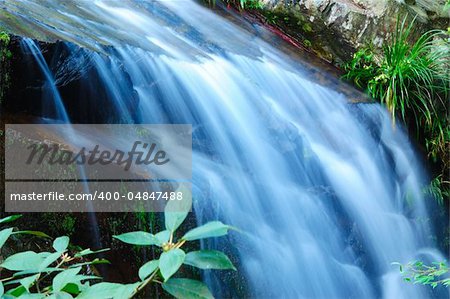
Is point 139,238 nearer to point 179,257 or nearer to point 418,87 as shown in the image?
point 179,257

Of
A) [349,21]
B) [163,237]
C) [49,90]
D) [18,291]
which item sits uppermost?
[349,21]

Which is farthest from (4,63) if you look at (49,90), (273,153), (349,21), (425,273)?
(349,21)

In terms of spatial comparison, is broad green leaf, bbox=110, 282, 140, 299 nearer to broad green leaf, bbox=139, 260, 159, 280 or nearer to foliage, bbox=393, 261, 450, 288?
broad green leaf, bbox=139, 260, 159, 280

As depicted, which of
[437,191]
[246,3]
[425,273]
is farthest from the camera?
[246,3]

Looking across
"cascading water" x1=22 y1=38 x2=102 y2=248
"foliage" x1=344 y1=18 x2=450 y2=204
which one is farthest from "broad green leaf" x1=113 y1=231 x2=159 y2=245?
"foliage" x1=344 y1=18 x2=450 y2=204

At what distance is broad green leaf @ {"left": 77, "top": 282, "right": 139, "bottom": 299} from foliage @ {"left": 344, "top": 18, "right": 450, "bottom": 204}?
3.68 m

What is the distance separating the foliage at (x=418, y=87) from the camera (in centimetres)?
423

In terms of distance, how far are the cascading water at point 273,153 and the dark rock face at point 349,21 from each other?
→ 1.97 feet

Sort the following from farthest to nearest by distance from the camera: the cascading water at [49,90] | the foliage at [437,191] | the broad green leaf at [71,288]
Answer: the foliage at [437,191]
the cascading water at [49,90]
the broad green leaf at [71,288]

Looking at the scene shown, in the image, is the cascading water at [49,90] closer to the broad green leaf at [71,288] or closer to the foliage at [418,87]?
the broad green leaf at [71,288]

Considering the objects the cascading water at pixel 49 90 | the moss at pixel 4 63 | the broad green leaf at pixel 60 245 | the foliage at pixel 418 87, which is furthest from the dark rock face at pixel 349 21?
the broad green leaf at pixel 60 245

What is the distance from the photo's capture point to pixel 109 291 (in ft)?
2.73

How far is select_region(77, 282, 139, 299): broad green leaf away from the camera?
80 cm

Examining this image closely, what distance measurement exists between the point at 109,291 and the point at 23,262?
19 cm
